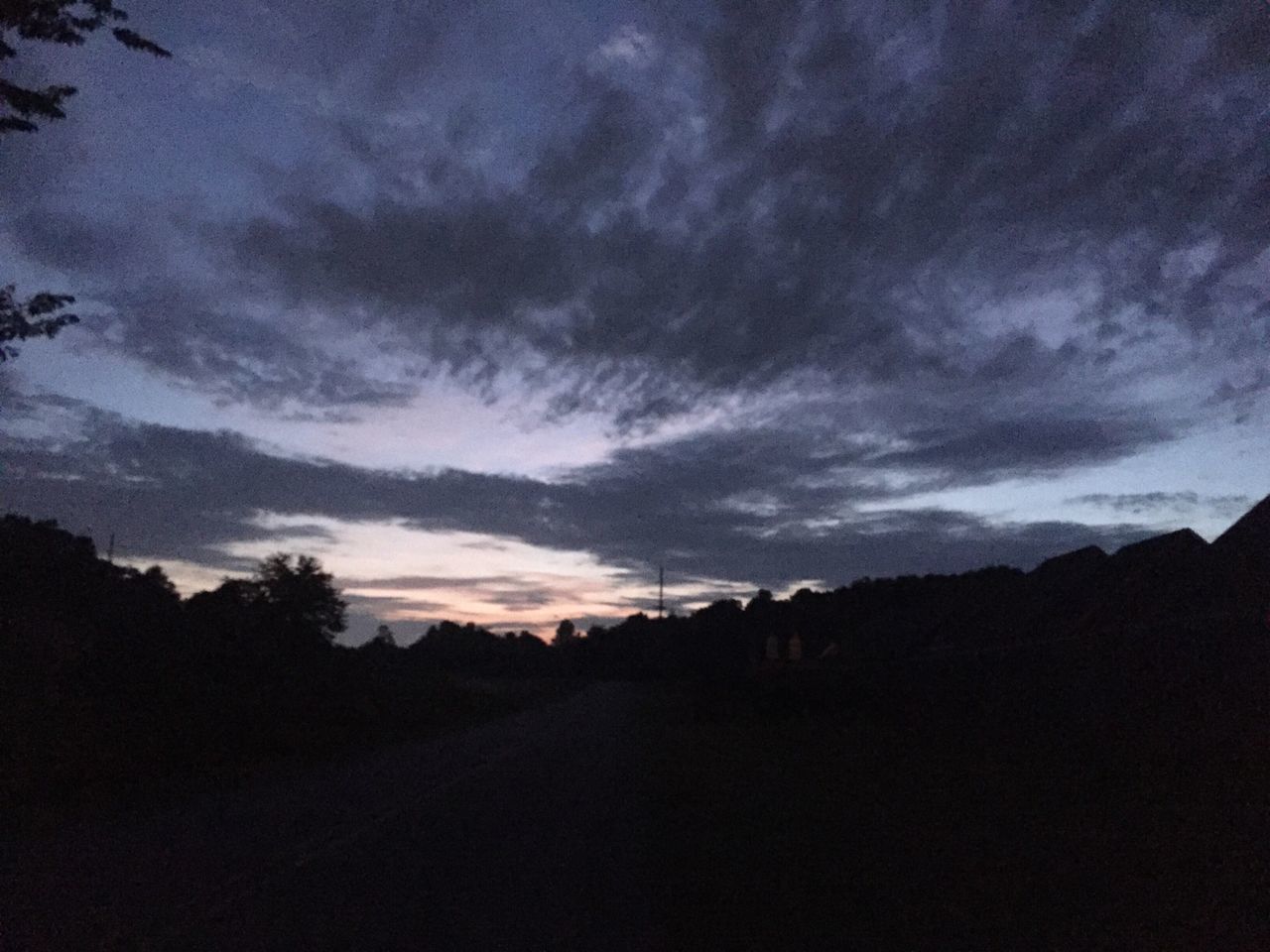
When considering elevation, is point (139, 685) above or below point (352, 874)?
above

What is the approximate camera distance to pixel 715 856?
1292 cm

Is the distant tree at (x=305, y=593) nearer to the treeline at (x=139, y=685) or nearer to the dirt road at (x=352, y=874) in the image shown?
the treeline at (x=139, y=685)

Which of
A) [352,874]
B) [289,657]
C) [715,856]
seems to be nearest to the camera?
[352,874]

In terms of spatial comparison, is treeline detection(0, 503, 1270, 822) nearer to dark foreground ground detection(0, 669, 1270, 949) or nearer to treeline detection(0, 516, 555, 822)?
treeline detection(0, 516, 555, 822)

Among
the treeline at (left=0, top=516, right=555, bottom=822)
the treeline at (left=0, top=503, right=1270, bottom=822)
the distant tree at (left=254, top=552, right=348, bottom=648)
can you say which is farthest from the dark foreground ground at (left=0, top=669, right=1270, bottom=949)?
the distant tree at (left=254, top=552, right=348, bottom=648)

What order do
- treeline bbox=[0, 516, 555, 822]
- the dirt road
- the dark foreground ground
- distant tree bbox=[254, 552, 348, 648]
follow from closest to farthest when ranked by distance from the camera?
the dirt road, the dark foreground ground, treeline bbox=[0, 516, 555, 822], distant tree bbox=[254, 552, 348, 648]

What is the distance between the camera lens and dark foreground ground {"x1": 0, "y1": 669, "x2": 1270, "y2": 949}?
8867mm

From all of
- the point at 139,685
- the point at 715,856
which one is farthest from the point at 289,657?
the point at 715,856

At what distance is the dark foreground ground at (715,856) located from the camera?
887 cm

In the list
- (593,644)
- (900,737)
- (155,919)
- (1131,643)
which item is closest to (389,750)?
(900,737)

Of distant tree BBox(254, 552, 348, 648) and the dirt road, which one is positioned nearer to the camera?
the dirt road

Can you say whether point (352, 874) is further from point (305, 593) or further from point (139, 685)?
point (305, 593)

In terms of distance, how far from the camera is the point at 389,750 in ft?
102

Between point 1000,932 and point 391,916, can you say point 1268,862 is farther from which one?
point 391,916
